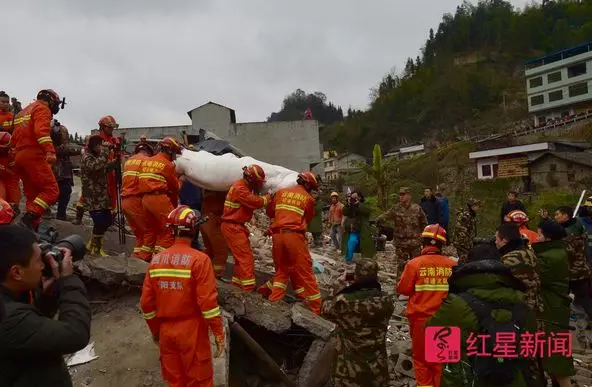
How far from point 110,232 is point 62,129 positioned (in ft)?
7.44

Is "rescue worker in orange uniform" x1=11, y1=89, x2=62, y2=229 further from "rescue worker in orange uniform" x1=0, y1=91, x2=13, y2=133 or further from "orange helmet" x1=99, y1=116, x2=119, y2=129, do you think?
"orange helmet" x1=99, y1=116, x2=119, y2=129

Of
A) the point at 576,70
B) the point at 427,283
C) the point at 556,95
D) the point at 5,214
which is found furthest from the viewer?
the point at 556,95

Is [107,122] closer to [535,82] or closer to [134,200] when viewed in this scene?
[134,200]

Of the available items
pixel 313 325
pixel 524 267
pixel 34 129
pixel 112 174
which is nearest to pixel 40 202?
pixel 34 129

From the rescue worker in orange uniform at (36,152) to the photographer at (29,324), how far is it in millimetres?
3643

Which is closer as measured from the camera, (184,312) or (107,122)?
(184,312)

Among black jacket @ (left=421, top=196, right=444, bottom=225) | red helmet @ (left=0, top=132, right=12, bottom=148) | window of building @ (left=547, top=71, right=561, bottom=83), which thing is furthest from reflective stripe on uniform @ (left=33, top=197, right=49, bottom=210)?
window of building @ (left=547, top=71, right=561, bottom=83)

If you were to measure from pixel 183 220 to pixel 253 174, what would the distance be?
198 cm

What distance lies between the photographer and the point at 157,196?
5.78 metres

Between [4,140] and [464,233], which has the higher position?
[4,140]

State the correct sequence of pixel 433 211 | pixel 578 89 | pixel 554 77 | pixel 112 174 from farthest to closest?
pixel 554 77
pixel 578 89
pixel 433 211
pixel 112 174

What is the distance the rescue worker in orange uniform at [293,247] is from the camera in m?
5.98

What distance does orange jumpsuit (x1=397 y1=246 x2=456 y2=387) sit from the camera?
15.0ft

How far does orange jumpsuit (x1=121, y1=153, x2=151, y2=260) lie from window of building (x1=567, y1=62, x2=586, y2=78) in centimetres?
5162
